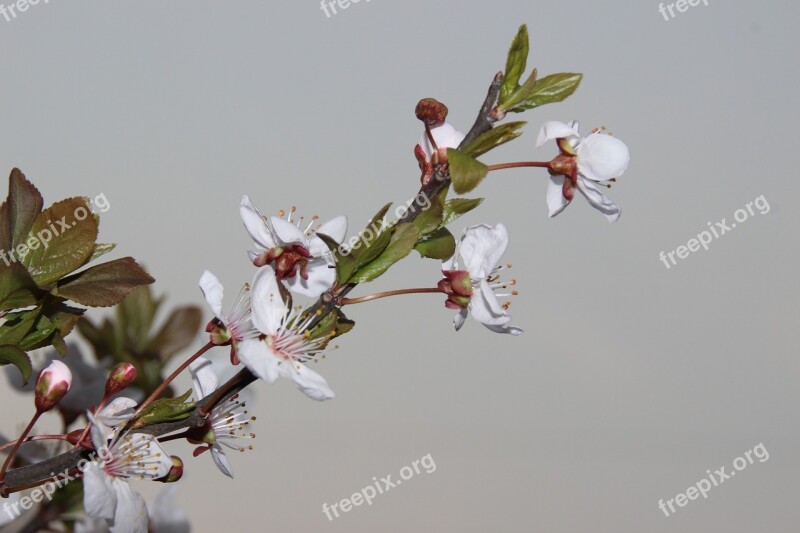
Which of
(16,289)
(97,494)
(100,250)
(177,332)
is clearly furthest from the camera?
(177,332)

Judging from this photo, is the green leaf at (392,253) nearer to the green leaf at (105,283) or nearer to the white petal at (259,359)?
the white petal at (259,359)

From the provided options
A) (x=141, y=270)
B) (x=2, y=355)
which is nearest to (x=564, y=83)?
(x=141, y=270)

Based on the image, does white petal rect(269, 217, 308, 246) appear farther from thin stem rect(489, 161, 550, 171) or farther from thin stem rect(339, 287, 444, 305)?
thin stem rect(489, 161, 550, 171)

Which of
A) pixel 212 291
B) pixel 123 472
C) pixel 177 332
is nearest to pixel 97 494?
pixel 123 472

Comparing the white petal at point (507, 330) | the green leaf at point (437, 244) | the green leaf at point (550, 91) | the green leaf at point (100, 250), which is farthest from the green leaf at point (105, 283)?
the green leaf at point (550, 91)

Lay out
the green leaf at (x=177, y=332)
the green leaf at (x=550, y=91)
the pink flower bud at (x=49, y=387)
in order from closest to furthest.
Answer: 1. the pink flower bud at (x=49, y=387)
2. the green leaf at (x=550, y=91)
3. the green leaf at (x=177, y=332)

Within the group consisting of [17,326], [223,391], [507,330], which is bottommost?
[507,330]

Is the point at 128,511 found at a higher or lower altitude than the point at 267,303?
lower

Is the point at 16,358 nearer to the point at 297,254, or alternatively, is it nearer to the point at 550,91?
the point at 297,254
